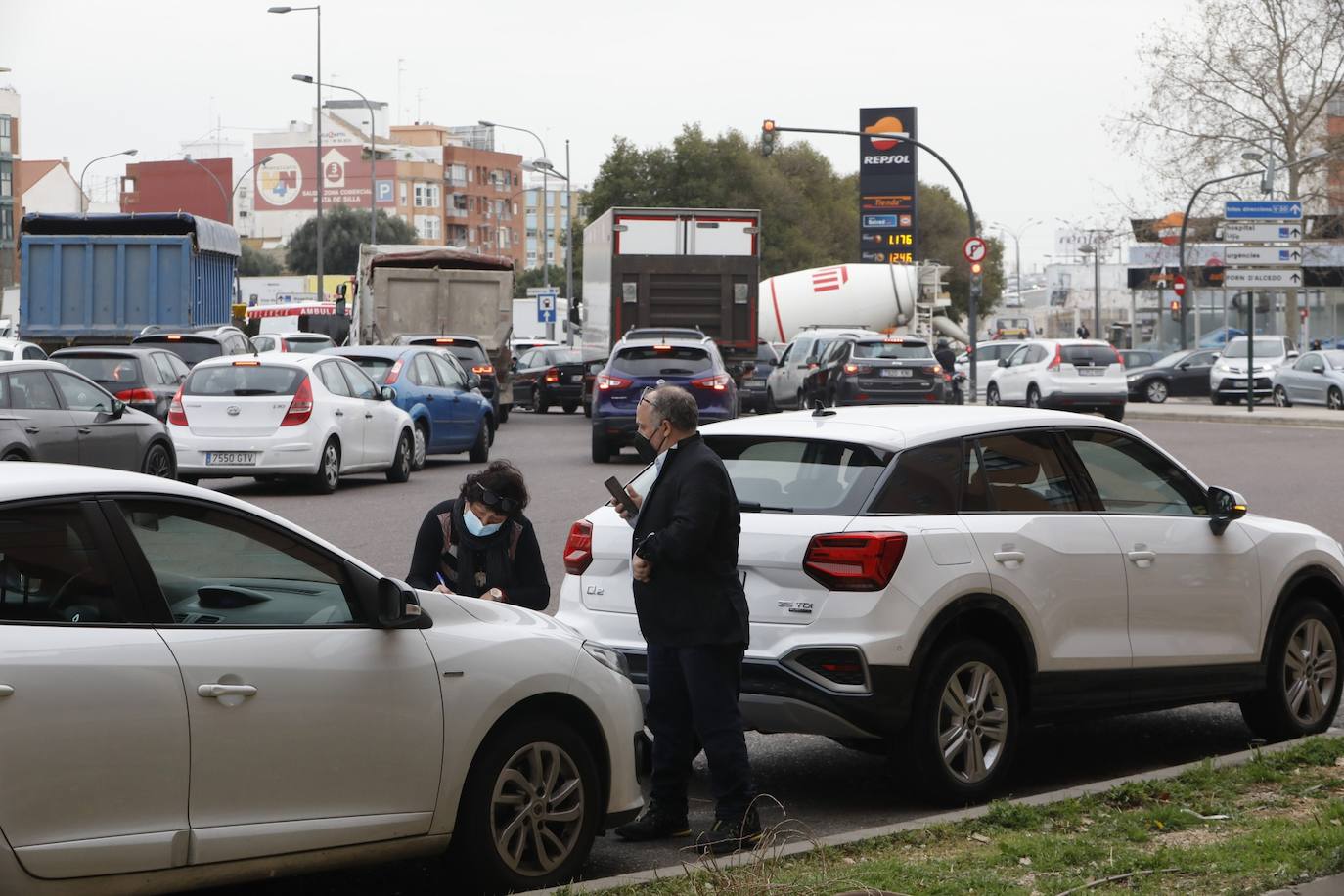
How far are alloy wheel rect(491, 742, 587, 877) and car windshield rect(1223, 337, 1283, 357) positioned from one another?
45569 mm

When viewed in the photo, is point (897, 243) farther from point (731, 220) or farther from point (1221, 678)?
point (1221, 678)

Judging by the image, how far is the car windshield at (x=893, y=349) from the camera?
33.7m

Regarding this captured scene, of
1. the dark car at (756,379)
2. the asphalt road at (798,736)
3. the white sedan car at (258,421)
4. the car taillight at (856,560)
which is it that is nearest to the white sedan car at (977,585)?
the car taillight at (856,560)

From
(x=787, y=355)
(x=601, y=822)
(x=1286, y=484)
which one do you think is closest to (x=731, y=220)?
(x=787, y=355)

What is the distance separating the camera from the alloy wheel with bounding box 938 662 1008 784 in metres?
6.96

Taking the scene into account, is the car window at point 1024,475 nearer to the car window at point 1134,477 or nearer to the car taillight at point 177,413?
the car window at point 1134,477

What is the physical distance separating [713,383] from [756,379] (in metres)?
18.7

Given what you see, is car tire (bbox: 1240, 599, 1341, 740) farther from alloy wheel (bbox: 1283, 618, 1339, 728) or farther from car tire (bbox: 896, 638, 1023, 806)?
car tire (bbox: 896, 638, 1023, 806)

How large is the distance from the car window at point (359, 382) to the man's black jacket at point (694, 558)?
1538 cm

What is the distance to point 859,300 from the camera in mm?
57406

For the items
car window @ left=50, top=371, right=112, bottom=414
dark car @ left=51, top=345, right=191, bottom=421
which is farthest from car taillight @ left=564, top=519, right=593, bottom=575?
dark car @ left=51, top=345, right=191, bottom=421

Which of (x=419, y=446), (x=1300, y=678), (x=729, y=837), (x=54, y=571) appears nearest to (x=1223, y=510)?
(x=1300, y=678)

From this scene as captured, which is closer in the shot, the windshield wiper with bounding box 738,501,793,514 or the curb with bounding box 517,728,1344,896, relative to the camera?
the curb with bounding box 517,728,1344,896

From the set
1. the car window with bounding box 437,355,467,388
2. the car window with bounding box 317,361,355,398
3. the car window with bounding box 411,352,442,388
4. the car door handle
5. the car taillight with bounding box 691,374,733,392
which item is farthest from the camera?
the car window with bounding box 437,355,467,388
